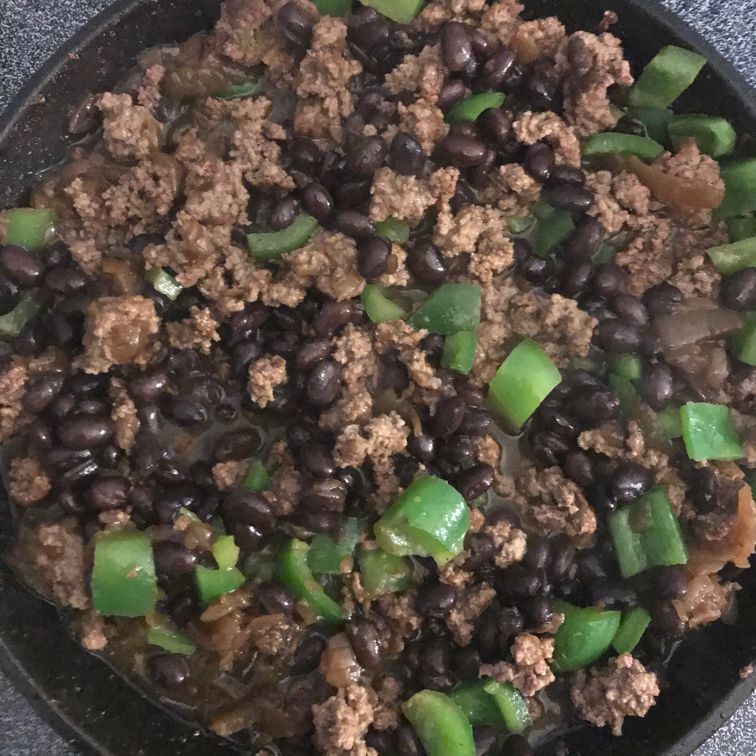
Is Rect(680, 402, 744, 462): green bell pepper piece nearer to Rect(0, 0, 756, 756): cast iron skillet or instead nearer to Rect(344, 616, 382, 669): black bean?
Rect(0, 0, 756, 756): cast iron skillet

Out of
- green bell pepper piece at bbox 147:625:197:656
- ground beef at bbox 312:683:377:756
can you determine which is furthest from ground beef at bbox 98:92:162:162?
ground beef at bbox 312:683:377:756

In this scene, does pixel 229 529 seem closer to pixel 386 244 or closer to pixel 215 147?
pixel 386 244

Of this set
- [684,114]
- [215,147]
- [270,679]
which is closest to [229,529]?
[270,679]

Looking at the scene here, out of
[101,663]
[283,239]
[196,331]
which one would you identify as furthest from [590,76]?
[101,663]

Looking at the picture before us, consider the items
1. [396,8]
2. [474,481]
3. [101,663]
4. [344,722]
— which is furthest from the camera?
[396,8]

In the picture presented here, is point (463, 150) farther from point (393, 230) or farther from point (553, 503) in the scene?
point (553, 503)

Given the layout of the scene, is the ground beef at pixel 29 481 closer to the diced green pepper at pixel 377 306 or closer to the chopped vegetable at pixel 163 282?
the chopped vegetable at pixel 163 282
